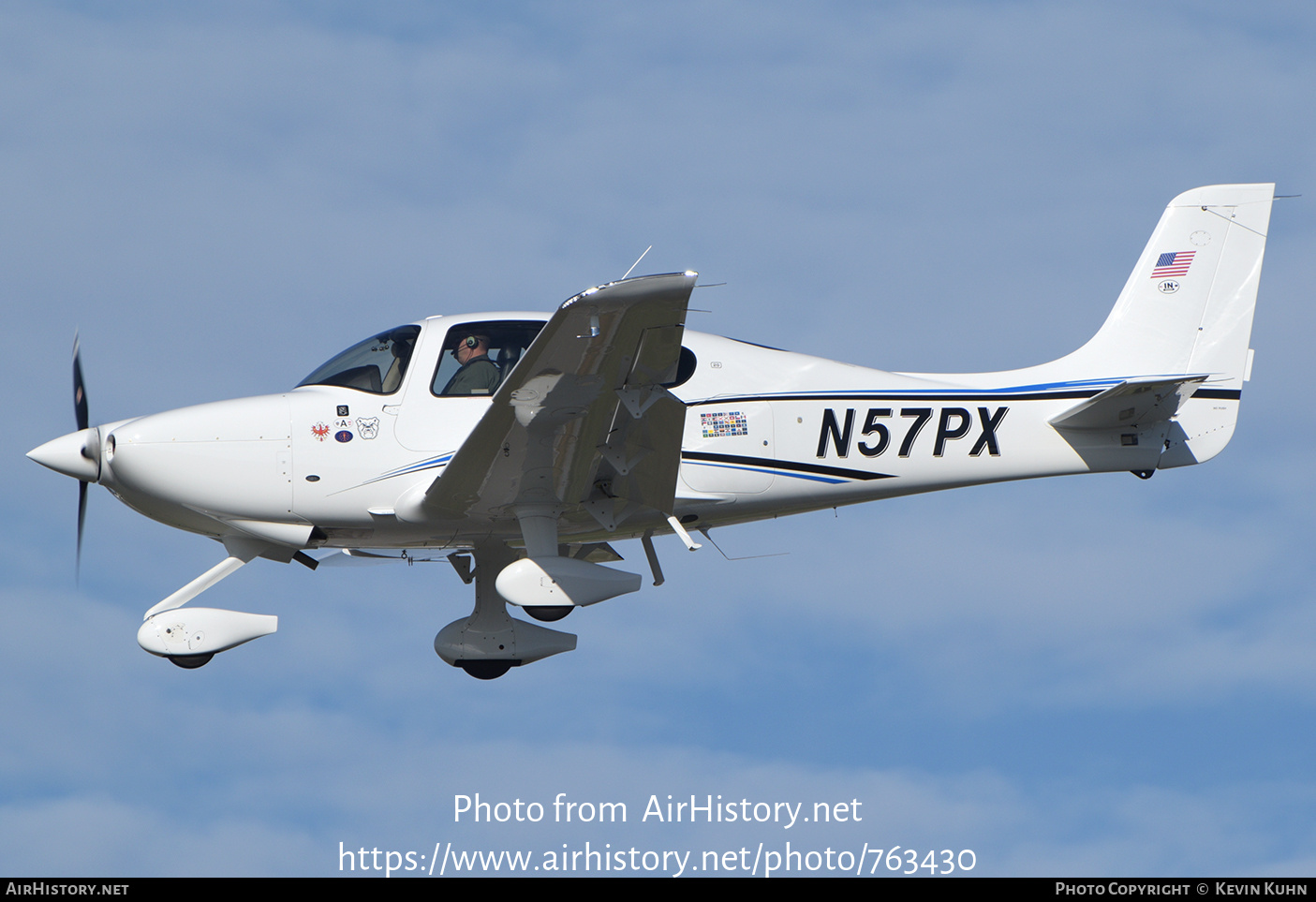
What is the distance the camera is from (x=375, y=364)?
12.4 meters

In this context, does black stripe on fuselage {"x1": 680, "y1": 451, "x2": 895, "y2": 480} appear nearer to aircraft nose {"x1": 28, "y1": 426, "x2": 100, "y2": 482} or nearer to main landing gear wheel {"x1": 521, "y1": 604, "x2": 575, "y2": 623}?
main landing gear wheel {"x1": 521, "y1": 604, "x2": 575, "y2": 623}

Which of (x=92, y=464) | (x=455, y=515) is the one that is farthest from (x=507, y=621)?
(x=92, y=464)

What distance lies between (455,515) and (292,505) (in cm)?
136

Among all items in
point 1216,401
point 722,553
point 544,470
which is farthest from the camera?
point 1216,401

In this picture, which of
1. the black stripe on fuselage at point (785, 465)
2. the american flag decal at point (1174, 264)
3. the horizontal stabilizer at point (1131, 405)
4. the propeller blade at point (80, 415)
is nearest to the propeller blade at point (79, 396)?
the propeller blade at point (80, 415)

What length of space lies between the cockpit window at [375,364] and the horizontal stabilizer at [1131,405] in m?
5.95

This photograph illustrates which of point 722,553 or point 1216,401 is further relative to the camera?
point 1216,401

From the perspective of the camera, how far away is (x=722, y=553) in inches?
508

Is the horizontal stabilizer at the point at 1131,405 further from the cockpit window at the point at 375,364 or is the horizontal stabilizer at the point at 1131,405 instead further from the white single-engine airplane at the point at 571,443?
the cockpit window at the point at 375,364

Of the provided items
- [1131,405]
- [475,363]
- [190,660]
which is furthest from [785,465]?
[190,660]

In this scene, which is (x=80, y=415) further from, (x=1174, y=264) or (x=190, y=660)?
(x=1174, y=264)

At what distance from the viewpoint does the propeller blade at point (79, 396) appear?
12852mm

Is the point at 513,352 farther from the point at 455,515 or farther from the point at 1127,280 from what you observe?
the point at 1127,280

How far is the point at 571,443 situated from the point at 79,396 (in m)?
4.72
